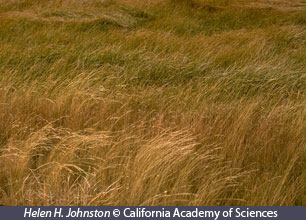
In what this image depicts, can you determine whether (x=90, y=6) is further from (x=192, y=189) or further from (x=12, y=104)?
(x=192, y=189)

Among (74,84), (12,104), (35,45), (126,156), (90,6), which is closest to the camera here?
(126,156)

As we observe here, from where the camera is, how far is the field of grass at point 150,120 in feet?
9.46

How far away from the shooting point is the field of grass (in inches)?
114

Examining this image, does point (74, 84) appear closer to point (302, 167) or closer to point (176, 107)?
point (176, 107)

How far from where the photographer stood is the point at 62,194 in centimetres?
279

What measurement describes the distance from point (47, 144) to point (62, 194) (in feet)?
2.59

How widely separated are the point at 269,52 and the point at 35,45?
402 cm

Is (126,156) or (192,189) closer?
(192,189)

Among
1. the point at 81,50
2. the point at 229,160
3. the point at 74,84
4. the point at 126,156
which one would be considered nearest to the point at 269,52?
the point at 81,50

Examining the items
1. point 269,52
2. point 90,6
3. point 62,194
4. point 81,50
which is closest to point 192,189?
point 62,194

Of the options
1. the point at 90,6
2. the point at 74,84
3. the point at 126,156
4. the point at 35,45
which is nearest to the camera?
the point at 126,156

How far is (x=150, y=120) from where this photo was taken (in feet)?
12.7

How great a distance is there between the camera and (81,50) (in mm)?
6773

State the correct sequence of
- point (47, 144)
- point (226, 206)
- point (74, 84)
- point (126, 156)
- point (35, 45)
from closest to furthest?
1. point (226, 206)
2. point (126, 156)
3. point (47, 144)
4. point (74, 84)
5. point (35, 45)
